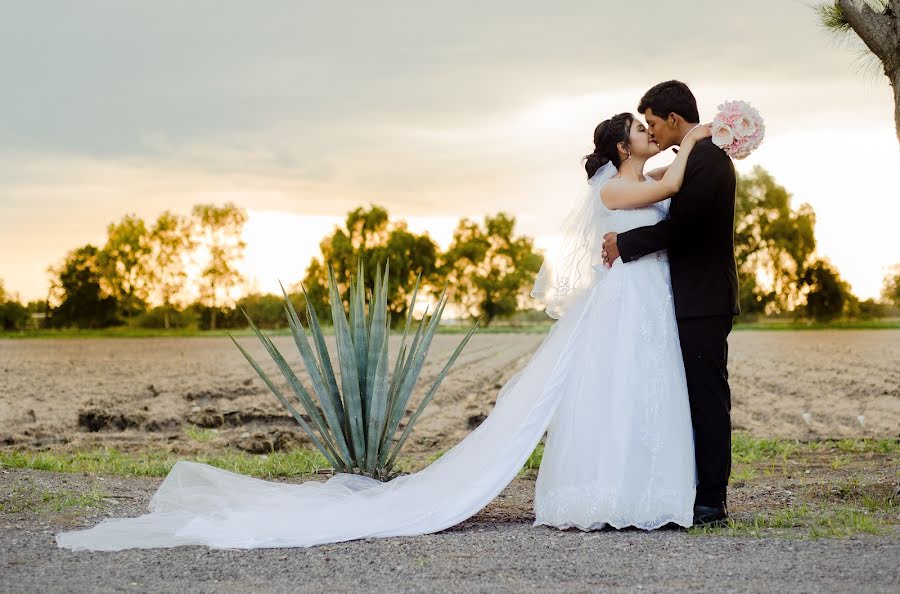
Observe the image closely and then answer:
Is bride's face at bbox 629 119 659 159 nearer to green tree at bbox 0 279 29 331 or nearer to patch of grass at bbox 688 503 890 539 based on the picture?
patch of grass at bbox 688 503 890 539

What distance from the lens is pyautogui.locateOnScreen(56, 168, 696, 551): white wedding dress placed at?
4.84 m

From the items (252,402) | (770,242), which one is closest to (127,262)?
(770,242)

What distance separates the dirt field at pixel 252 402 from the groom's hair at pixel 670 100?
476 cm

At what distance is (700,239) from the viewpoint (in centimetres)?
498

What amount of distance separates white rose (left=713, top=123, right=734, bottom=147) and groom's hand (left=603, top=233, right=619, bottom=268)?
0.72 m

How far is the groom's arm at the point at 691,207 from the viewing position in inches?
191

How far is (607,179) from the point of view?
17.3ft

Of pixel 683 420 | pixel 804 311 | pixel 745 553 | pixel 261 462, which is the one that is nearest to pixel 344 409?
pixel 261 462

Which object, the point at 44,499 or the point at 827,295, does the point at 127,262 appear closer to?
the point at 827,295

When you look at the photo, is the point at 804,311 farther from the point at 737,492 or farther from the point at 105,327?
the point at 737,492

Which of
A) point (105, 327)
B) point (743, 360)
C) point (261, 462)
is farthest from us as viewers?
point (105, 327)

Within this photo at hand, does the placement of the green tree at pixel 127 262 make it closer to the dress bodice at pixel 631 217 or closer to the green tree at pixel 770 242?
the green tree at pixel 770 242

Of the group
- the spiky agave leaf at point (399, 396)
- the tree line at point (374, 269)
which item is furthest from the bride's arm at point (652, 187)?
the tree line at point (374, 269)

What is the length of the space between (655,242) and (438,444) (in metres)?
4.84
